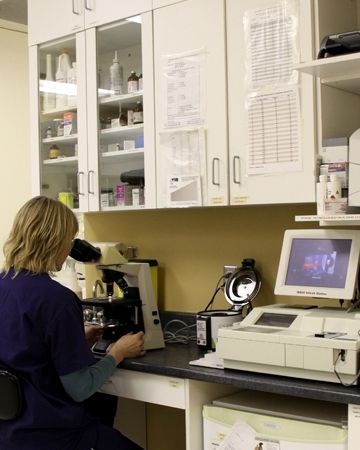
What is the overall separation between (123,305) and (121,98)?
0.97 meters

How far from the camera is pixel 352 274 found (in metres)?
2.33

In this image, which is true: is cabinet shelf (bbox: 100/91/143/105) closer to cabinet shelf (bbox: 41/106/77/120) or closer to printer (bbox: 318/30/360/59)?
cabinet shelf (bbox: 41/106/77/120)

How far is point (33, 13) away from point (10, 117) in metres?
1.06

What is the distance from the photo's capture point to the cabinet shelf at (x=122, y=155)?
303cm

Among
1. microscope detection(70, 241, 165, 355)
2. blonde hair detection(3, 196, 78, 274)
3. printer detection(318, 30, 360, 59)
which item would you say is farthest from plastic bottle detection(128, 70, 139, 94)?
printer detection(318, 30, 360, 59)

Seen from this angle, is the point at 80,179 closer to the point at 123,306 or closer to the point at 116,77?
the point at 116,77

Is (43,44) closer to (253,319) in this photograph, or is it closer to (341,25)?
(341,25)

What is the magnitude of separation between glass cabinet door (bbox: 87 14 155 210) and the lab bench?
29.1 inches

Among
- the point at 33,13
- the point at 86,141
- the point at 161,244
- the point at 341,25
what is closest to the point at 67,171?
the point at 86,141

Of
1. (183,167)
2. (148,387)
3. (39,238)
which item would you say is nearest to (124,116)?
(183,167)

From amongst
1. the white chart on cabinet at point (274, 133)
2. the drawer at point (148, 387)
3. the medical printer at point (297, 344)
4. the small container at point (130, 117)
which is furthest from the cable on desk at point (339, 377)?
the small container at point (130, 117)

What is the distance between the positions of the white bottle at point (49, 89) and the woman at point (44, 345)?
1119 millimetres

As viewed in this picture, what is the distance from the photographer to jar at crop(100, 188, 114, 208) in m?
3.15

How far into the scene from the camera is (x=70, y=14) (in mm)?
3236
